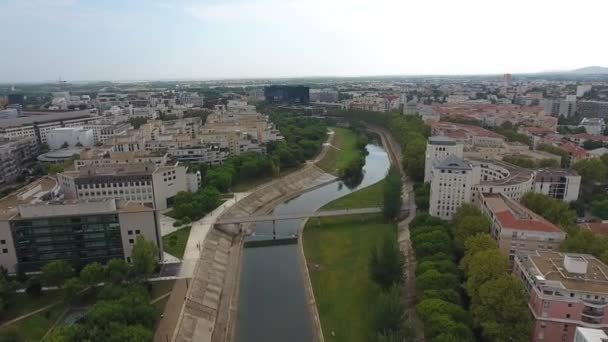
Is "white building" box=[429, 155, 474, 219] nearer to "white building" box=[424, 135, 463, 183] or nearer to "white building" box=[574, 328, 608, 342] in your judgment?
"white building" box=[424, 135, 463, 183]

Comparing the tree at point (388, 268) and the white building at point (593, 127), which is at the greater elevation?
the white building at point (593, 127)

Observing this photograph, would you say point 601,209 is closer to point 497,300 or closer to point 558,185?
point 558,185

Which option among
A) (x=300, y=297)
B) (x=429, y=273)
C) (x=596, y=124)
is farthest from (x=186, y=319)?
(x=596, y=124)

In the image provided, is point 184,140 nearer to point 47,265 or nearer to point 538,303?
point 47,265

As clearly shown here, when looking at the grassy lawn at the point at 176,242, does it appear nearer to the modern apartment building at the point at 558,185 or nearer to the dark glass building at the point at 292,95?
the modern apartment building at the point at 558,185

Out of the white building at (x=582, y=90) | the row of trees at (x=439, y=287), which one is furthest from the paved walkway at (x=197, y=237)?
the white building at (x=582, y=90)

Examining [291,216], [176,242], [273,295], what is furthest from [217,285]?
[291,216]
